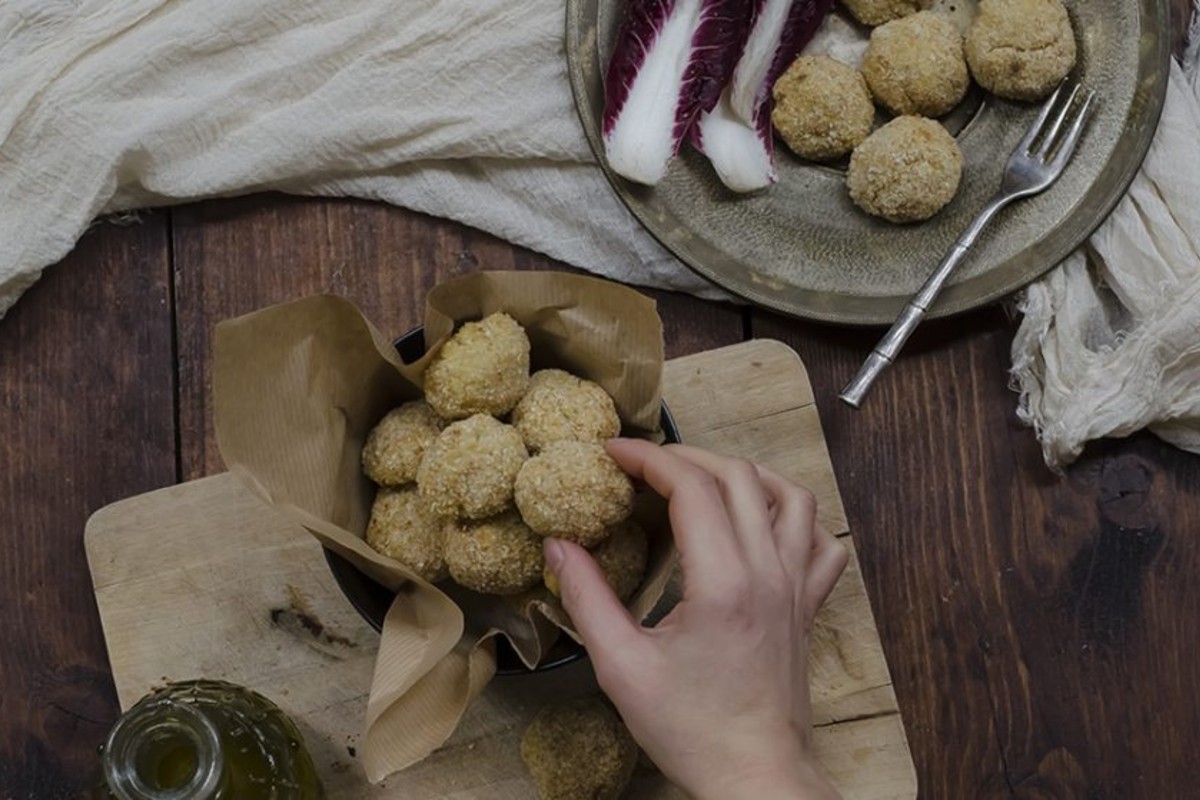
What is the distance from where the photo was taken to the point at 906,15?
1387 millimetres

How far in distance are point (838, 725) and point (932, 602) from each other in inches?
7.9

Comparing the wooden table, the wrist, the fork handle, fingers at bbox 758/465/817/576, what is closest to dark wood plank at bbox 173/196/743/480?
the wooden table

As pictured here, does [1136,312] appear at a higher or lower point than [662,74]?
lower

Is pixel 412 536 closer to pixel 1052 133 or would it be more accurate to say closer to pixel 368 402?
pixel 368 402

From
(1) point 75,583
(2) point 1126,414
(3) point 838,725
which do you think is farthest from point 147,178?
(2) point 1126,414

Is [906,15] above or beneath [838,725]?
above

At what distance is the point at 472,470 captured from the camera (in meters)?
1.08

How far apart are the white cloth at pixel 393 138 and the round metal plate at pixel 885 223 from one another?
0.14 feet

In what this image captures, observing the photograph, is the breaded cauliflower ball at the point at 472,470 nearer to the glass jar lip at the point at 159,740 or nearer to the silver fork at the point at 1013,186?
the glass jar lip at the point at 159,740

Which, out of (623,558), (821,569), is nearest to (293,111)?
(623,558)

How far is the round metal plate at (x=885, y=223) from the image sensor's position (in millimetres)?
1348

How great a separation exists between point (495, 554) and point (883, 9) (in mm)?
697

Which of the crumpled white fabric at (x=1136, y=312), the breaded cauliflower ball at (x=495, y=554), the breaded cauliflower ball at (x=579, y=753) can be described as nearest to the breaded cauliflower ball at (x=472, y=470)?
the breaded cauliflower ball at (x=495, y=554)

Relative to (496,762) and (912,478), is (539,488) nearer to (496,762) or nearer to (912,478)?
(496,762)
